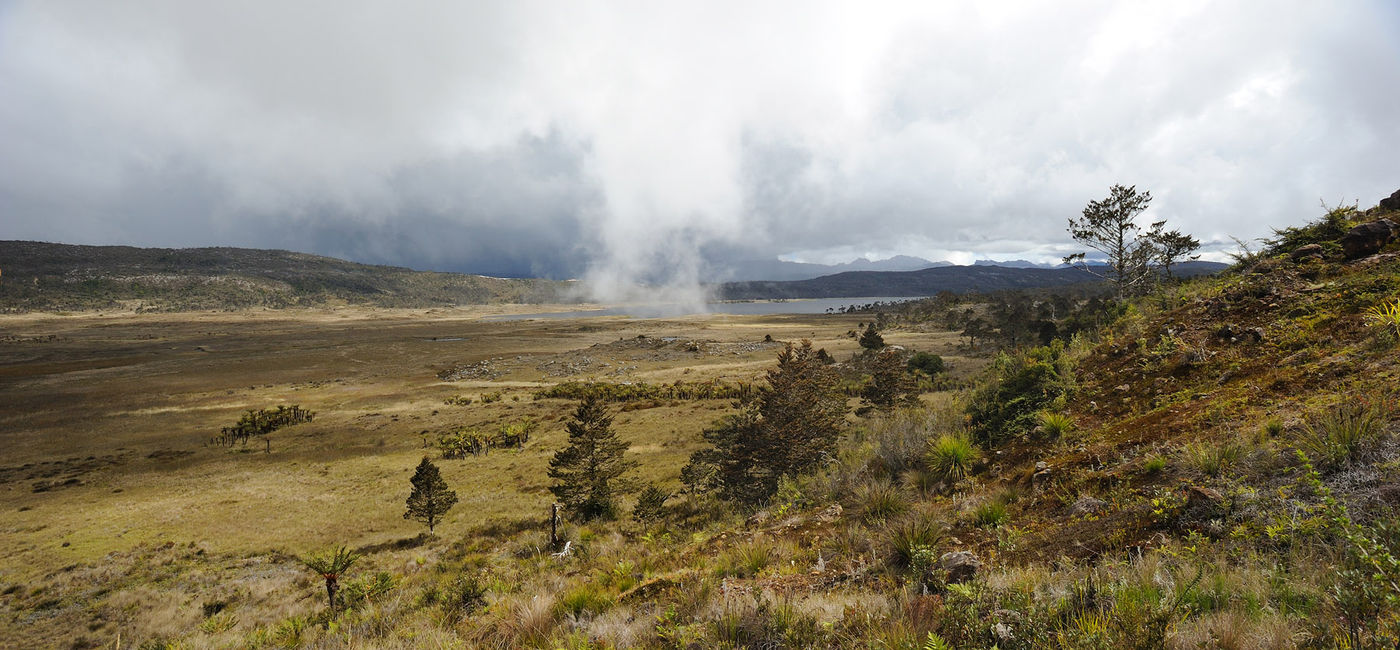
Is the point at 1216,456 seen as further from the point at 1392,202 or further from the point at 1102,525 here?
the point at 1392,202

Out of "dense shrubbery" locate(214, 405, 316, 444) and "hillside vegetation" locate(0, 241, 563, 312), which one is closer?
"dense shrubbery" locate(214, 405, 316, 444)

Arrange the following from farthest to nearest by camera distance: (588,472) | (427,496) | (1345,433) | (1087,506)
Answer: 1. (588,472)
2. (427,496)
3. (1087,506)
4. (1345,433)

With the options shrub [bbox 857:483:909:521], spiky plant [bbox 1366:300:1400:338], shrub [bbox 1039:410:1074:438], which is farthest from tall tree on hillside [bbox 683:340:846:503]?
spiky plant [bbox 1366:300:1400:338]

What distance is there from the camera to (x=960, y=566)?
159 inches

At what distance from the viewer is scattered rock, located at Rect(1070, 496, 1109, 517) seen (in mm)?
4598

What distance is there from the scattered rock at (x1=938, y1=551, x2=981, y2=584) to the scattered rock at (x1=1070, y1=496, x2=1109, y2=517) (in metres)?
1.47

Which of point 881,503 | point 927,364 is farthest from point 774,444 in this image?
point 927,364

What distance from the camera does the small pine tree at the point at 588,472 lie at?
59.7ft

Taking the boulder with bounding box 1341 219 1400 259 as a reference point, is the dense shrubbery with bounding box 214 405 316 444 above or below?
below

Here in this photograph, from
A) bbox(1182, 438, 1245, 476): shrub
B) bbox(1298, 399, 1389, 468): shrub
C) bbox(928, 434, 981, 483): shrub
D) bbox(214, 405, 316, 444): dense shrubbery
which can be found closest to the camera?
bbox(1298, 399, 1389, 468): shrub

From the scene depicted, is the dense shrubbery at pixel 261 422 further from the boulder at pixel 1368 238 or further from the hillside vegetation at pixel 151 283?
the hillside vegetation at pixel 151 283

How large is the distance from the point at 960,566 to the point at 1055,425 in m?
4.06

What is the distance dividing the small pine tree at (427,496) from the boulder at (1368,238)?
24.5 m

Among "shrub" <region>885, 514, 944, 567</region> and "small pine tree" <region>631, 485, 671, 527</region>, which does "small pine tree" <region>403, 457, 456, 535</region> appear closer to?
"small pine tree" <region>631, 485, 671, 527</region>
